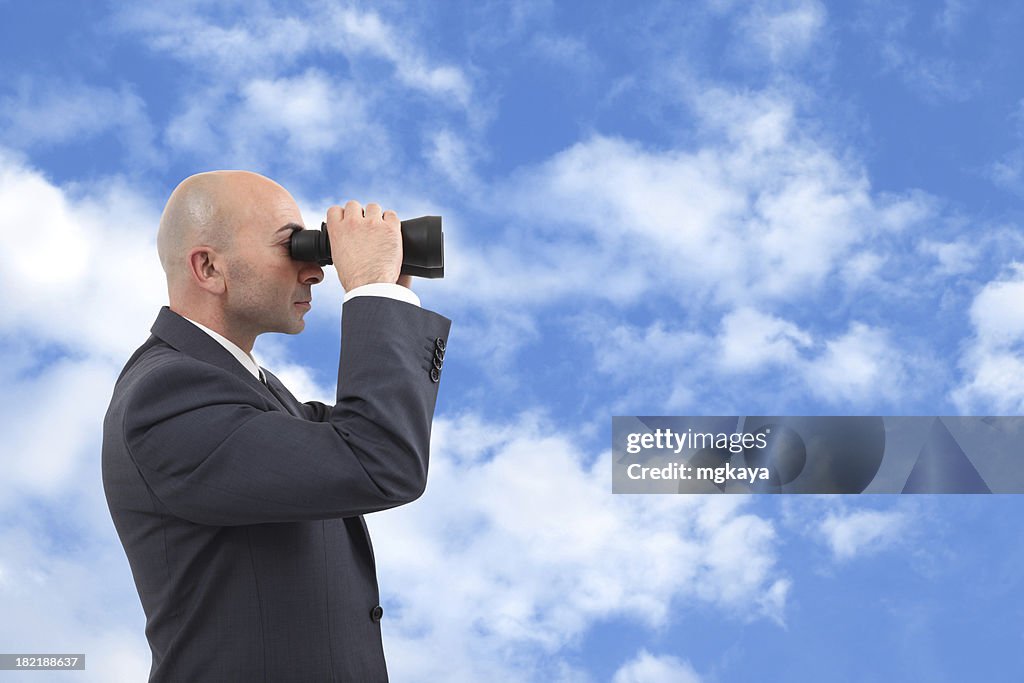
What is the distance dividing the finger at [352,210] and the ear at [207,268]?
9.3 inches

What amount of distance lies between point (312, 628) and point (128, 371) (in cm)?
56

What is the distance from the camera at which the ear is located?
1782mm

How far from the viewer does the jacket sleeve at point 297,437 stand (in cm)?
151

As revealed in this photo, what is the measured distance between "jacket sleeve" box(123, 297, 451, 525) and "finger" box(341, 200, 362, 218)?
7.1 inches

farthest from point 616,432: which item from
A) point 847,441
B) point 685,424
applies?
point 847,441

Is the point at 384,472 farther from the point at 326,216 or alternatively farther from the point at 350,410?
the point at 326,216

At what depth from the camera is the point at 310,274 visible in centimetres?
182

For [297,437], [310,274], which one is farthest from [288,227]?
[297,437]

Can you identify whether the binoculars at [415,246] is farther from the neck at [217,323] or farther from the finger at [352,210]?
the neck at [217,323]

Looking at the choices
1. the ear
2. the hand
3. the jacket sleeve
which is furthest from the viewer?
the ear

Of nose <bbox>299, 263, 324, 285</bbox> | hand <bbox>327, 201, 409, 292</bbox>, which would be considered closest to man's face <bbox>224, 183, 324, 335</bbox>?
nose <bbox>299, 263, 324, 285</bbox>

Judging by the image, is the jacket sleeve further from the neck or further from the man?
the neck

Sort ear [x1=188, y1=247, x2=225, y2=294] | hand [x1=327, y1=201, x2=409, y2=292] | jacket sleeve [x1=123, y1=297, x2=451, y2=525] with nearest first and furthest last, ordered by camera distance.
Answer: jacket sleeve [x1=123, y1=297, x2=451, y2=525], hand [x1=327, y1=201, x2=409, y2=292], ear [x1=188, y1=247, x2=225, y2=294]

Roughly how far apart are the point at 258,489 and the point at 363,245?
443 mm
